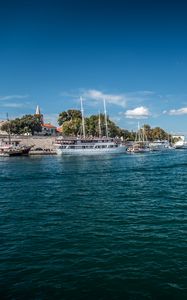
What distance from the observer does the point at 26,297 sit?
11.4 m

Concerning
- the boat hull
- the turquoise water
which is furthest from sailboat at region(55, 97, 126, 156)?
the turquoise water

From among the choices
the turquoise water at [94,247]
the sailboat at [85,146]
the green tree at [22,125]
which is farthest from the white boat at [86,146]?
the turquoise water at [94,247]

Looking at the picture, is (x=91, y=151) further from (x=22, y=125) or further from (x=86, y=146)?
Result: (x=22, y=125)

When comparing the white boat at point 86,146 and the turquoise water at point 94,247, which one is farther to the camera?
the white boat at point 86,146

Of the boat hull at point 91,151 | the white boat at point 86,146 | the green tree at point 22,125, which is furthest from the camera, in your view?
the green tree at point 22,125

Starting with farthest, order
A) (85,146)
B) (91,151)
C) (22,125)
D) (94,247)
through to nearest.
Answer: (22,125) → (91,151) → (85,146) → (94,247)

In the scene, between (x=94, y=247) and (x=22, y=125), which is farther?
(x=22, y=125)

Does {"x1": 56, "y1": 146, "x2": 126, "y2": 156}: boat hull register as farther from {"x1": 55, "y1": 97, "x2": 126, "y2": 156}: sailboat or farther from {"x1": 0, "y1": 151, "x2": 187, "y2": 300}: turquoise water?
{"x1": 0, "y1": 151, "x2": 187, "y2": 300}: turquoise water

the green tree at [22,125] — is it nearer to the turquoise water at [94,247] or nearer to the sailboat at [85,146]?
the sailboat at [85,146]

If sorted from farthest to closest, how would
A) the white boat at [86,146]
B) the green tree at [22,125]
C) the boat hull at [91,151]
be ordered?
the green tree at [22,125]
the white boat at [86,146]
the boat hull at [91,151]

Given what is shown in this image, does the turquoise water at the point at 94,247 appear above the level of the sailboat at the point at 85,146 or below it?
below

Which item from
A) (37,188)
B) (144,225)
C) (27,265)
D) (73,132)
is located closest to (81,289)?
(27,265)

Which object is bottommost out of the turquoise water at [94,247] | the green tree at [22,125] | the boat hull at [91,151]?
the turquoise water at [94,247]

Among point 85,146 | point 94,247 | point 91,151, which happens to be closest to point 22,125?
point 85,146
